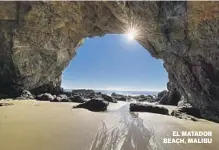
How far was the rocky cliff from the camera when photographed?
42.9 ft

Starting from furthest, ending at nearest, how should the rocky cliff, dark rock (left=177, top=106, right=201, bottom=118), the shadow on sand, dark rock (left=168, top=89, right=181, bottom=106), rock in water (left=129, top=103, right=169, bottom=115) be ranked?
dark rock (left=168, top=89, right=181, bottom=106) → the rocky cliff → dark rock (left=177, top=106, right=201, bottom=118) → rock in water (left=129, top=103, right=169, bottom=115) → the shadow on sand

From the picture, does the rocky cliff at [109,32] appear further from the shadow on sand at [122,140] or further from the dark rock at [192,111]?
the shadow on sand at [122,140]

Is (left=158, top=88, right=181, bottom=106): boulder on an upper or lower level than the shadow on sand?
upper

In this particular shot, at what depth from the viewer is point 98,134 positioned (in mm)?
6105

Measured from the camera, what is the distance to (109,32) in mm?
24516

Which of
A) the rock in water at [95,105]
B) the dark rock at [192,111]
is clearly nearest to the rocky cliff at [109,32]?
the dark rock at [192,111]

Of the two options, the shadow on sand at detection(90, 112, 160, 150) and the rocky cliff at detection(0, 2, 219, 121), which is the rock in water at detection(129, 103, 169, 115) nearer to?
the rocky cliff at detection(0, 2, 219, 121)

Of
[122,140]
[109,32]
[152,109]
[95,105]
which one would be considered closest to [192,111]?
[152,109]

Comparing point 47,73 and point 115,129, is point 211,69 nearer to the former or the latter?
point 115,129

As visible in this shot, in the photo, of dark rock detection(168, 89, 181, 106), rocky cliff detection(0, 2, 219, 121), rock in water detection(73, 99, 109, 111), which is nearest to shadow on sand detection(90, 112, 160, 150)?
rock in water detection(73, 99, 109, 111)

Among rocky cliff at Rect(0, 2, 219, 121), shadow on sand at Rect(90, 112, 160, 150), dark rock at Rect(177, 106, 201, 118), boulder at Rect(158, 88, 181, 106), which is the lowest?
shadow on sand at Rect(90, 112, 160, 150)

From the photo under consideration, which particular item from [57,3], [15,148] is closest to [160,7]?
[57,3]

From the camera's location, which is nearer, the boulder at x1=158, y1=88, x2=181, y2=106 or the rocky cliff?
the rocky cliff

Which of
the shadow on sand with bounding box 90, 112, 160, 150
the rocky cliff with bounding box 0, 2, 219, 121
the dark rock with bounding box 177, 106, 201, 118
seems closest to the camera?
the shadow on sand with bounding box 90, 112, 160, 150
